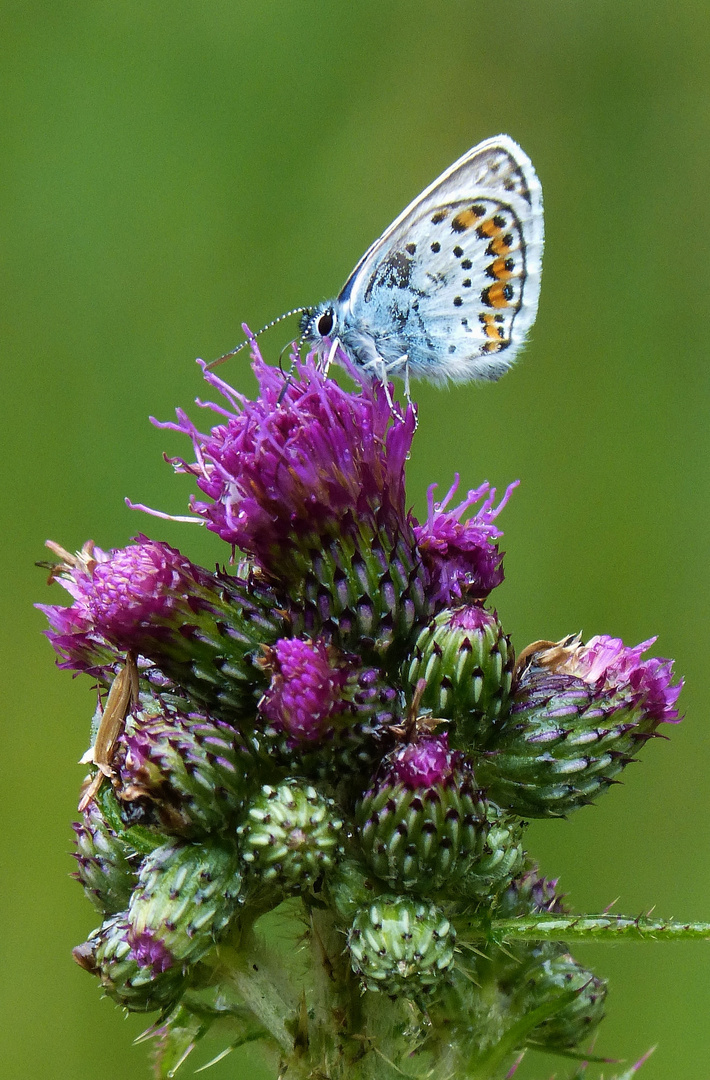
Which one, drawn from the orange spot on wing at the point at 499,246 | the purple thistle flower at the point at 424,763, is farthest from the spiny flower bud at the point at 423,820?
the orange spot on wing at the point at 499,246

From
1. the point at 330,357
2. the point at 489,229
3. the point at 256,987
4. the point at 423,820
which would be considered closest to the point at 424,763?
the point at 423,820

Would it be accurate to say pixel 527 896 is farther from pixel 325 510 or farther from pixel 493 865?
pixel 325 510

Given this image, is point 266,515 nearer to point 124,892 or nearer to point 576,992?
point 124,892

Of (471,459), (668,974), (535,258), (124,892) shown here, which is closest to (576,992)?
(124,892)

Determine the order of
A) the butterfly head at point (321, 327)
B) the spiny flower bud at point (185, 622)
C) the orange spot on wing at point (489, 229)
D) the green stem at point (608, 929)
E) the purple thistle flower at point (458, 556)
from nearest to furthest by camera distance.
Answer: the green stem at point (608, 929) < the spiny flower bud at point (185, 622) < the purple thistle flower at point (458, 556) < the butterfly head at point (321, 327) < the orange spot on wing at point (489, 229)

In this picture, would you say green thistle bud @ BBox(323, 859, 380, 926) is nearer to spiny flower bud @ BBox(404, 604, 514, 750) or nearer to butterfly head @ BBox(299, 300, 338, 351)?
spiny flower bud @ BBox(404, 604, 514, 750)

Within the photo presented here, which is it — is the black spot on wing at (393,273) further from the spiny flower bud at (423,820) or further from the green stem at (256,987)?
the green stem at (256,987)

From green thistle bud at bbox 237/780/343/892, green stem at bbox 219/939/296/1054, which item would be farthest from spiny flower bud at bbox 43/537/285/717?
green stem at bbox 219/939/296/1054
